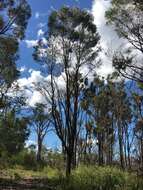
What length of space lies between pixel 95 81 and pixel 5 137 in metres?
19.3

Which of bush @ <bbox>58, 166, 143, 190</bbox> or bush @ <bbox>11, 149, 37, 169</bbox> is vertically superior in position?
bush @ <bbox>11, 149, 37, 169</bbox>

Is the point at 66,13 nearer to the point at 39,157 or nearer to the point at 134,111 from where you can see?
the point at 134,111

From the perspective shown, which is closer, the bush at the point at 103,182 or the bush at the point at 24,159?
the bush at the point at 103,182

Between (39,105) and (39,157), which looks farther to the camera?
(39,157)

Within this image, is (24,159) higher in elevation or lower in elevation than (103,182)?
higher

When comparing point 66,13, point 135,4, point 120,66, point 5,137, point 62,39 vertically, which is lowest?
point 5,137

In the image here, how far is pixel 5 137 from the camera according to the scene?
27.7m

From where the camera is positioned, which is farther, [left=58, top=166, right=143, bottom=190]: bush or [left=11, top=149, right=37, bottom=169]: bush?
[left=11, top=149, right=37, bottom=169]: bush

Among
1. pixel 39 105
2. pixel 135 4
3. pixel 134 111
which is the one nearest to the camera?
pixel 135 4

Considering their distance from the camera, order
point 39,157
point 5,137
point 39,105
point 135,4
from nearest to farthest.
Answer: point 135,4 < point 5,137 < point 39,105 < point 39,157

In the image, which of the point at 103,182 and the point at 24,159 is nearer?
the point at 103,182

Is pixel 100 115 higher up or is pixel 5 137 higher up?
pixel 100 115

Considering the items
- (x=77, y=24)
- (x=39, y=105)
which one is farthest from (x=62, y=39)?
(x=39, y=105)

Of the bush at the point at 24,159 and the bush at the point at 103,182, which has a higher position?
the bush at the point at 24,159
